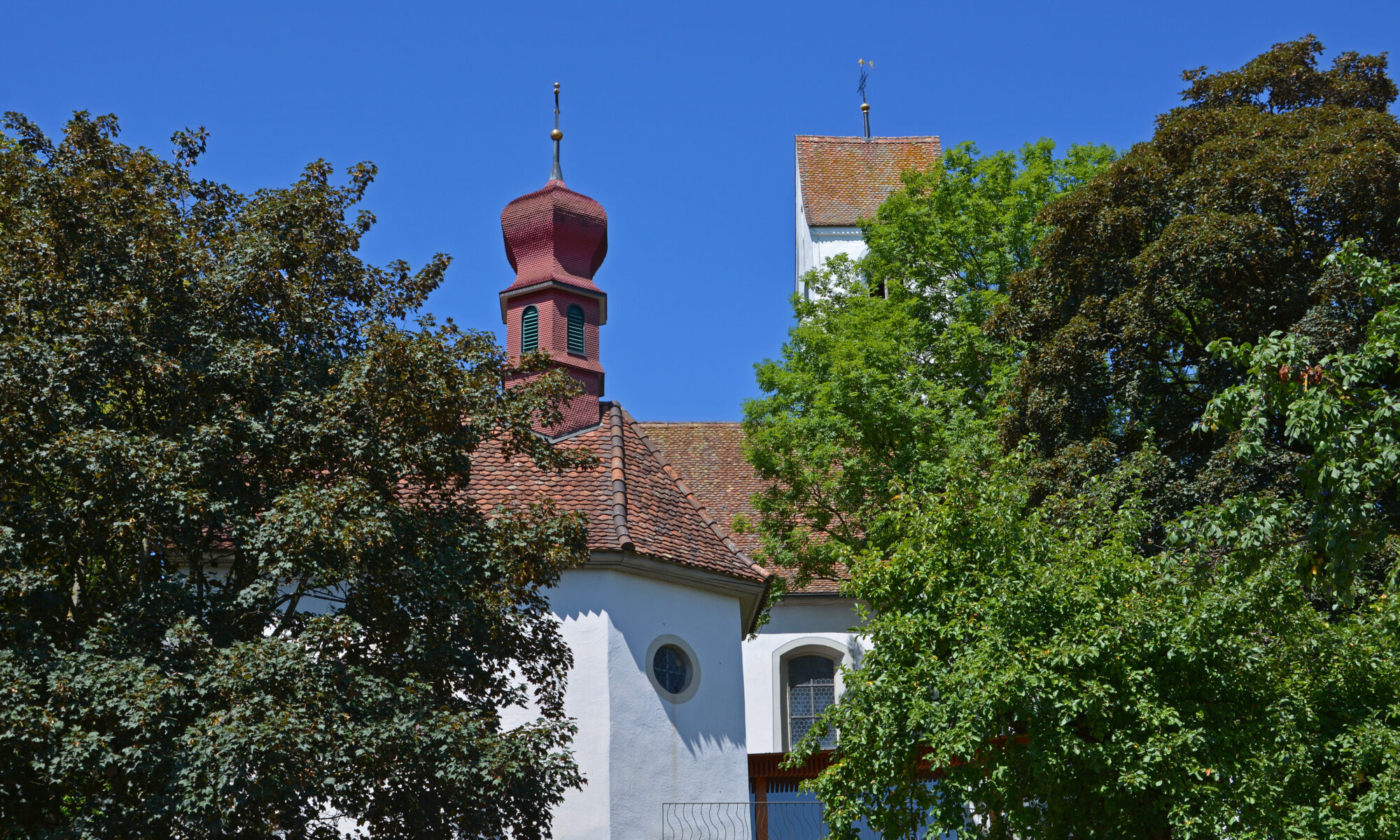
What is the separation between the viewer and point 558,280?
2275 centimetres

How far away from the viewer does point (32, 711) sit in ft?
30.9

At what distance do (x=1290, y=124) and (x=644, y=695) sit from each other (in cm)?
1214

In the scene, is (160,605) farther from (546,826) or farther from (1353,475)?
(1353,475)

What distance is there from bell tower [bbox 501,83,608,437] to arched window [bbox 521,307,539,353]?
12 millimetres

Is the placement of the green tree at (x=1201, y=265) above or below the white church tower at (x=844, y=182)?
below

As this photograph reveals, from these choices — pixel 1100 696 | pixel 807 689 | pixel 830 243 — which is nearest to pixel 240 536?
pixel 1100 696

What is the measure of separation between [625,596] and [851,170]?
1141 inches

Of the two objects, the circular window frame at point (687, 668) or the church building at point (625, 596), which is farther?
the circular window frame at point (687, 668)

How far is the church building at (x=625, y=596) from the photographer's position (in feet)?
56.7

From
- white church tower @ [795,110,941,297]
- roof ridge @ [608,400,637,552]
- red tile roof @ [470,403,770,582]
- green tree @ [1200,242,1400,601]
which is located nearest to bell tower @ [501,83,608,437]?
roof ridge @ [608,400,637,552]

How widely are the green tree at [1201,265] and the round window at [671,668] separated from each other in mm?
5642

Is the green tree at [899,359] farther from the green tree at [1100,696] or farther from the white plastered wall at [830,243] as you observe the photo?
the white plastered wall at [830,243]

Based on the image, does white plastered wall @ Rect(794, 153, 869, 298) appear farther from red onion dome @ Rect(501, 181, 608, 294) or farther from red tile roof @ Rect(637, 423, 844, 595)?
red onion dome @ Rect(501, 181, 608, 294)

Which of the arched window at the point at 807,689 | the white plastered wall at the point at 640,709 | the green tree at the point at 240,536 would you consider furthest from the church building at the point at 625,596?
the arched window at the point at 807,689
